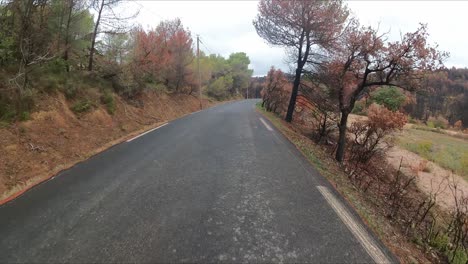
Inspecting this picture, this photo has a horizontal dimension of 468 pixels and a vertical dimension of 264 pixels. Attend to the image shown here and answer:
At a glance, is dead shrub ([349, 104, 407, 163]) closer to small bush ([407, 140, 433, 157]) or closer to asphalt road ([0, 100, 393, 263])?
asphalt road ([0, 100, 393, 263])

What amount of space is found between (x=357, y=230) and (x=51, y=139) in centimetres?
821

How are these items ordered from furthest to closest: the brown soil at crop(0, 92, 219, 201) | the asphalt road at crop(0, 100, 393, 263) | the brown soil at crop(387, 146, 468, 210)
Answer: the brown soil at crop(387, 146, 468, 210)
the brown soil at crop(0, 92, 219, 201)
the asphalt road at crop(0, 100, 393, 263)

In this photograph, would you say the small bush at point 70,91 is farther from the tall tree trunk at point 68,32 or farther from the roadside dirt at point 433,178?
the roadside dirt at point 433,178

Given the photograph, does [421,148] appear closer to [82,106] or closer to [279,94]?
[279,94]

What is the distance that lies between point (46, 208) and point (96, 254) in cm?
191

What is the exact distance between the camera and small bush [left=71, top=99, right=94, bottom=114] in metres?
10.9

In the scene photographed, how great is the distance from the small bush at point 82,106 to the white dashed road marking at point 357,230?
962 cm

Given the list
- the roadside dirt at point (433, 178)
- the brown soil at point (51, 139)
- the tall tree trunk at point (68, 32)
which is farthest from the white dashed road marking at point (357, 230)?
the tall tree trunk at point (68, 32)

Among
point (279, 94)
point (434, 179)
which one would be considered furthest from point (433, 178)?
point (279, 94)

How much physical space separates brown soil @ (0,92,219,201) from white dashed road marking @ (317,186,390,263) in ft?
19.3

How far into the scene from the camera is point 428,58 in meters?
10.6

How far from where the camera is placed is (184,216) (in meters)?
4.39

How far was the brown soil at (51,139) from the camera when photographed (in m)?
6.20

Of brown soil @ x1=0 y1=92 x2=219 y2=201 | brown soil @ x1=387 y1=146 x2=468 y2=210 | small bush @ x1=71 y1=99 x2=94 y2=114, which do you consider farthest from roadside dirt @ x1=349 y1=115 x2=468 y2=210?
small bush @ x1=71 y1=99 x2=94 y2=114
